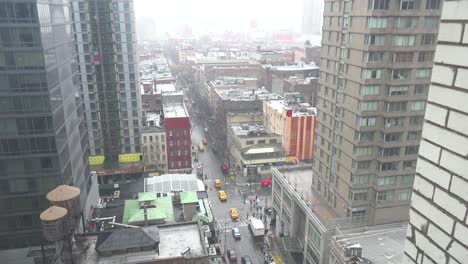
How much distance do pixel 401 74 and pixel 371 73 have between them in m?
3.73

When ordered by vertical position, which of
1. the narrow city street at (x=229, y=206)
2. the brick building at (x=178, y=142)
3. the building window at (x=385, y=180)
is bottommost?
the narrow city street at (x=229, y=206)

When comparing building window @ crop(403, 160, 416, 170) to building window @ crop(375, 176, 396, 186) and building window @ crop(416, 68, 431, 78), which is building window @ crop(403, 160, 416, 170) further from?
building window @ crop(416, 68, 431, 78)

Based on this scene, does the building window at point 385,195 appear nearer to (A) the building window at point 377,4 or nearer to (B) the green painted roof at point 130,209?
(A) the building window at point 377,4

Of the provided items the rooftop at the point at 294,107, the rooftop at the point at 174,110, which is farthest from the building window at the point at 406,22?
the rooftop at the point at 174,110

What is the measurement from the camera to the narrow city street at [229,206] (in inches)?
2653

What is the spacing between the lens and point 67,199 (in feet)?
123

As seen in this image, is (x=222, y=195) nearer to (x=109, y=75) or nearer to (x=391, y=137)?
(x=109, y=75)

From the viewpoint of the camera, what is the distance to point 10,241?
148ft

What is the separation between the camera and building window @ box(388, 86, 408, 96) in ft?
152

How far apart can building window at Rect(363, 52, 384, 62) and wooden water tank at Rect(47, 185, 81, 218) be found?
118 feet

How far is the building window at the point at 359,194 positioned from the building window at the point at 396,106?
11.4 m

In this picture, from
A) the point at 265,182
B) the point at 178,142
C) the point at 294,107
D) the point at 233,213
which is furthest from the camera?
the point at 294,107

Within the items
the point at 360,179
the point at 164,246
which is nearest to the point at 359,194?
the point at 360,179

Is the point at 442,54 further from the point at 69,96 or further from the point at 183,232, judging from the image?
the point at 69,96
